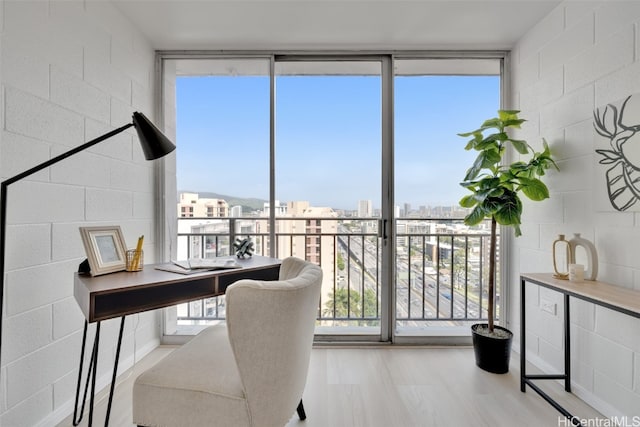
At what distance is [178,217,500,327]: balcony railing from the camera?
9.45 ft

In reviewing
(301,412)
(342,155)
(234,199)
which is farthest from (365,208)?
(301,412)

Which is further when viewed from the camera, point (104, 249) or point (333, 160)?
point (333, 160)

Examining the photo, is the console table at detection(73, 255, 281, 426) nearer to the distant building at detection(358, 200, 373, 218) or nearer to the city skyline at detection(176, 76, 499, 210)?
the city skyline at detection(176, 76, 499, 210)

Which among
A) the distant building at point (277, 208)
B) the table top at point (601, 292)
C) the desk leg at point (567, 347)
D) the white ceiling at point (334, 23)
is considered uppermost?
the white ceiling at point (334, 23)

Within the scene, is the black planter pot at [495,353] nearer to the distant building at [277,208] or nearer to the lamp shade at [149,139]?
the distant building at [277,208]

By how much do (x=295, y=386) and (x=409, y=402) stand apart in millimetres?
940

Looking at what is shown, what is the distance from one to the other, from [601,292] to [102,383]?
9.52 ft

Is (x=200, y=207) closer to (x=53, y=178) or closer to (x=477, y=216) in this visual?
(x=53, y=178)

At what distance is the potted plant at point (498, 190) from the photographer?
1.92m

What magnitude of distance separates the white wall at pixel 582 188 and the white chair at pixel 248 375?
1702 millimetres

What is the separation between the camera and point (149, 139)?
1.34 m

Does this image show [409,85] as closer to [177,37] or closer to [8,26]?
[177,37]

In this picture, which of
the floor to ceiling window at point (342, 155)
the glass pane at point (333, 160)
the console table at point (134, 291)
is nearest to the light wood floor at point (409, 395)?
the floor to ceiling window at point (342, 155)

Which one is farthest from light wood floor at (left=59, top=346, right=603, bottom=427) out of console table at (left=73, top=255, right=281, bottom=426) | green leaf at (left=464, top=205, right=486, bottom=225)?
green leaf at (left=464, top=205, right=486, bottom=225)
